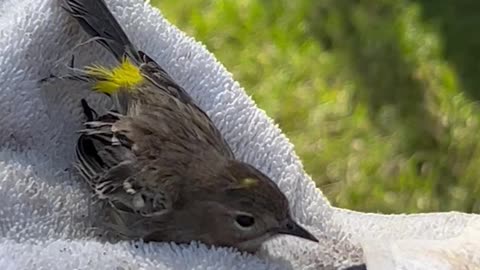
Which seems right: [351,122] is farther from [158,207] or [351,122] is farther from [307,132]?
[158,207]

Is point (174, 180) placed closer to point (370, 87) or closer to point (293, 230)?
point (293, 230)

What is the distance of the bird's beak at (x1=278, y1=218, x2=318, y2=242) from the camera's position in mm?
1213

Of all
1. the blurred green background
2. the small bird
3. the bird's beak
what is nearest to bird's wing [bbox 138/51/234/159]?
the small bird

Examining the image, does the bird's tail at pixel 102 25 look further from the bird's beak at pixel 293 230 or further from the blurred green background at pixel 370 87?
the blurred green background at pixel 370 87

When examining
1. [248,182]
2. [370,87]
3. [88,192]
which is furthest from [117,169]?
[370,87]

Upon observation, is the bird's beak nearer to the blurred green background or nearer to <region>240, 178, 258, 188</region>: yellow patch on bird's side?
<region>240, 178, 258, 188</region>: yellow patch on bird's side

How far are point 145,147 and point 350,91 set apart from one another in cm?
124

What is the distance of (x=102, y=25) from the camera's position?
1.33 m

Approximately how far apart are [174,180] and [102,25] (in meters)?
0.25

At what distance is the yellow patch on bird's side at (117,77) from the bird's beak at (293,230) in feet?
0.93

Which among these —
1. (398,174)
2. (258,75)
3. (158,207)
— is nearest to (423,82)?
(398,174)

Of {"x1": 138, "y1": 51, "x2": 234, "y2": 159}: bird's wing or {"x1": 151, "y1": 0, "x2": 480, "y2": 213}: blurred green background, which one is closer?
{"x1": 138, "y1": 51, "x2": 234, "y2": 159}: bird's wing

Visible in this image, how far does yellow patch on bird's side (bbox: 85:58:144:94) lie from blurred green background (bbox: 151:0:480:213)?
975 millimetres

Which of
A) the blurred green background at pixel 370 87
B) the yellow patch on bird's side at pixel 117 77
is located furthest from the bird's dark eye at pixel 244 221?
the blurred green background at pixel 370 87
